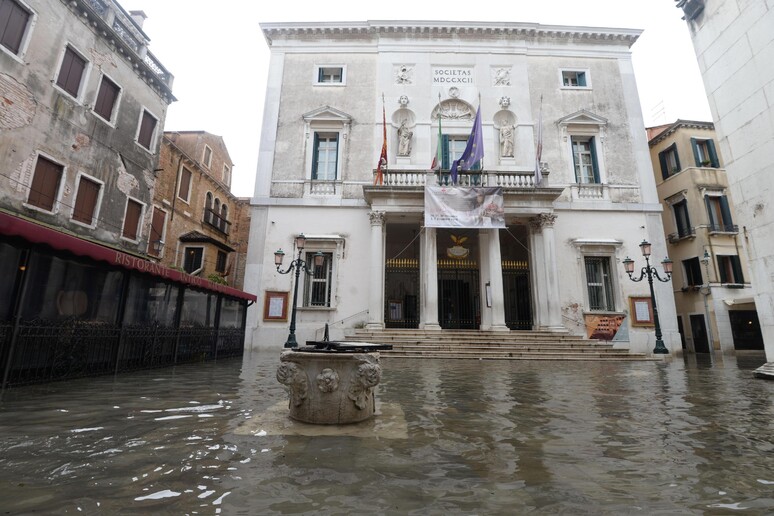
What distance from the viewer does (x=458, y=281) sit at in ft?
61.4

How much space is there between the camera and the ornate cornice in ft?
63.9

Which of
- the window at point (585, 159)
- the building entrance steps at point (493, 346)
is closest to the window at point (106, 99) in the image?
the building entrance steps at point (493, 346)

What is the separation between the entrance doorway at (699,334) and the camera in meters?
19.5

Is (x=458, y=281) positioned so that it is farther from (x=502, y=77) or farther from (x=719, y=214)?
(x=719, y=214)

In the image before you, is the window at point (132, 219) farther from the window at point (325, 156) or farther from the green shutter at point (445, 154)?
the green shutter at point (445, 154)

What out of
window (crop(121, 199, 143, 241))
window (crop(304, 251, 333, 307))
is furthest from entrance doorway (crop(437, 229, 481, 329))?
window (crop(121, 199, 143, 241))

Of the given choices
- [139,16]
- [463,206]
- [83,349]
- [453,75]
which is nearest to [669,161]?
[453,75]

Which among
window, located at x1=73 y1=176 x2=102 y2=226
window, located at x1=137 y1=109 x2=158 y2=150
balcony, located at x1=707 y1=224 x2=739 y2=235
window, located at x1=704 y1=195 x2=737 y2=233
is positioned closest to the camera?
window, located at x1=73 y1=176 x2=102 y2=226

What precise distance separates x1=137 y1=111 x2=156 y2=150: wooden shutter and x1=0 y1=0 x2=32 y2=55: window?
208 inches

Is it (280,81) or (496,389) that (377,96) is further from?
(496,389)

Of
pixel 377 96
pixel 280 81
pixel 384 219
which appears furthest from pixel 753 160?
pixel 280 81

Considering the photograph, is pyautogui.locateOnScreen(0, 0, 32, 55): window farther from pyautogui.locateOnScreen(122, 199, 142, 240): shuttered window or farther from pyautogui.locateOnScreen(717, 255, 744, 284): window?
pyautogui.locateOnScreen(717, 255, 744, 284): window

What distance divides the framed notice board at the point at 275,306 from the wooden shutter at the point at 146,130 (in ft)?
30.0

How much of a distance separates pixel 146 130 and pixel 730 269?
98.6ft
